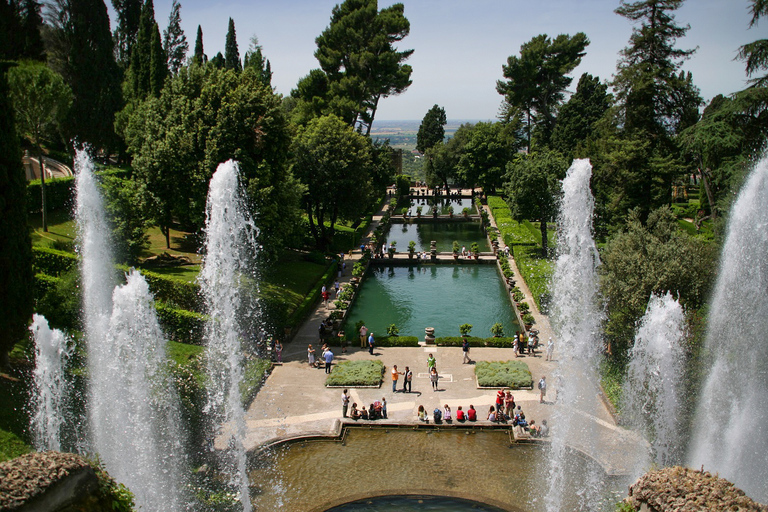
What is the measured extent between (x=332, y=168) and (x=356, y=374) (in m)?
21.3

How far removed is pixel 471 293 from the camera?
125ft

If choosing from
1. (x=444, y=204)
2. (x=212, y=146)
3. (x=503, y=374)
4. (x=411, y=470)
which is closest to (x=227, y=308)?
(x=411, y=470)

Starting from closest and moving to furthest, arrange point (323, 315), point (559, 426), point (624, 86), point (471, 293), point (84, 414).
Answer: point (84, 414) < point (559, 426) < point (323, 315) < point (624, 86) < point (471, 293)

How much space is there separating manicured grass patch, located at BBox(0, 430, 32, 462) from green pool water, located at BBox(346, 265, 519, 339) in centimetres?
1731

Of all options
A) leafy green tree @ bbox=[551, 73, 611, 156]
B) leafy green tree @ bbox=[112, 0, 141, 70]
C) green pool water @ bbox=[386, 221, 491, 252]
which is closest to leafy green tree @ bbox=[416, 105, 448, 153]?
leafy green tree @ bbox=[551, 73, 611, 156]

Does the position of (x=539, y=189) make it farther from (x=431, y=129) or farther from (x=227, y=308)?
(x=431, y=129)

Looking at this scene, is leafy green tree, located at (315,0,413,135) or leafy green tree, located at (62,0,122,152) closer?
leafy green tree, located at (62,0,122,152)

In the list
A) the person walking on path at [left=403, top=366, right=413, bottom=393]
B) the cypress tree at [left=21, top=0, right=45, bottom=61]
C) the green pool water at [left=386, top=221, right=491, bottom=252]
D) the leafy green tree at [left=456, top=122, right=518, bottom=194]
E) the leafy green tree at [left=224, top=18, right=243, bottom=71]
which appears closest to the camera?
the person walking on path at [left=403, top=366, right=413, bottom=393]

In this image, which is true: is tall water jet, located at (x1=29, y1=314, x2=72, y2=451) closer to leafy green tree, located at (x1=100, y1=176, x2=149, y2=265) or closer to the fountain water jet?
the fountain water jet

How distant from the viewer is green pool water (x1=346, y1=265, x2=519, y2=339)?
105ft

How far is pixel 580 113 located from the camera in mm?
68312

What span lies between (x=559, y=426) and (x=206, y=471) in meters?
11.4

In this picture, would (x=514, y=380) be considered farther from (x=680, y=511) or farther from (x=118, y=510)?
(x=118, y=510)

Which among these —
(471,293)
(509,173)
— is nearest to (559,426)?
(471,293)
